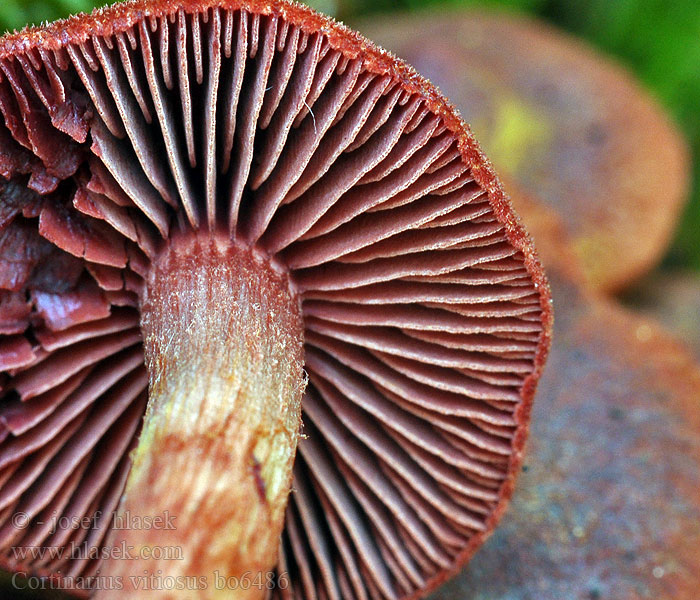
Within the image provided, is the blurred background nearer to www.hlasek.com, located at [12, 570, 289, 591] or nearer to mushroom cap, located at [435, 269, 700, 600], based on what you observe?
mushroom cap, located at [435, 269, 700, 600]

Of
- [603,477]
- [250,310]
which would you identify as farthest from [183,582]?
[603,477]

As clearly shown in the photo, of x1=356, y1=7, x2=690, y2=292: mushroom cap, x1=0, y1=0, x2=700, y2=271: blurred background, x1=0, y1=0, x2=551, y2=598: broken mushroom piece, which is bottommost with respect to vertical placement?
x1=0, y1=0, x2=551, y2=598: broken mushroom piece

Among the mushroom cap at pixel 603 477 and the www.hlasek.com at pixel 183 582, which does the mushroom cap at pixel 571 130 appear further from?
the www.hlasek.com at pixel 183 582

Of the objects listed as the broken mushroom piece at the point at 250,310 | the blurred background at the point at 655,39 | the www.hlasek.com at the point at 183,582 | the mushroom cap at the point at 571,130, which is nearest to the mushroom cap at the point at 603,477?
the broken mushroom piece at the point at 250,310

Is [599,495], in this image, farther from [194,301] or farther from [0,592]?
[0,592]

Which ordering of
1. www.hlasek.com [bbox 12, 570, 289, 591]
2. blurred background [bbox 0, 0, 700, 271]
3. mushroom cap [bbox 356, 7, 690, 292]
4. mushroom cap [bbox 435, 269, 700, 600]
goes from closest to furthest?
www.hlasek.com [bbox 12, 570, 289, 591], mushroom cap [bbox 435, 269, 700, 600], mushroom cap [bbox 356, 7, 690, 292], blurred background [bbox 0, 0, 700, 271]

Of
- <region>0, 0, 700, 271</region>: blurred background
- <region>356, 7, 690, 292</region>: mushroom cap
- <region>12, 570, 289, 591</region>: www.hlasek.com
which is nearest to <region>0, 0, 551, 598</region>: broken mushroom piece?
<region>12, 570, 289, 591</region>: www.hlasek.com

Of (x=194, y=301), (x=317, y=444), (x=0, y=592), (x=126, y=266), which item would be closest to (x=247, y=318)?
(x=194, y=301)
